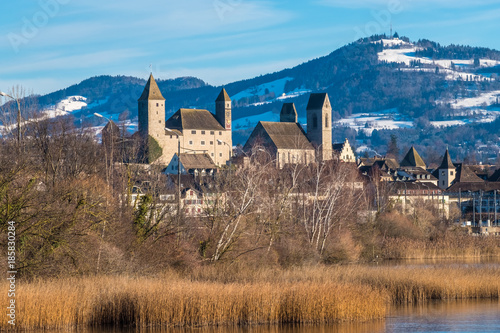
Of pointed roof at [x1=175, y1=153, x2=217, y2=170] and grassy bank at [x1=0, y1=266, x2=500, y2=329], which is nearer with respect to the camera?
grassy bank at [x1=0, y1=266, x2=500, y2=329]

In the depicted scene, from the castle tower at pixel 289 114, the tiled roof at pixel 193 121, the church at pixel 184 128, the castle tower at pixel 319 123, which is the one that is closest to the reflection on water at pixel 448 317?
the church at pixel 184 128

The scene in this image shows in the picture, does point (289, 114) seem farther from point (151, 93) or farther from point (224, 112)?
point (151, 93)

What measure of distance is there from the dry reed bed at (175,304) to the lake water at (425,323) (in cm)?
48

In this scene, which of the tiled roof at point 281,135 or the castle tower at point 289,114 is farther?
the castle tower at point 289,114

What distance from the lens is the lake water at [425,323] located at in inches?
1144

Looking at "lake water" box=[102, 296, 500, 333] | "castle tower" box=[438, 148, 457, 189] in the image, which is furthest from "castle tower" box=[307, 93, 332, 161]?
"lake water" box=[102, 296, 500, 333]

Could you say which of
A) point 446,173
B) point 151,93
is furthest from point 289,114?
point 151,93

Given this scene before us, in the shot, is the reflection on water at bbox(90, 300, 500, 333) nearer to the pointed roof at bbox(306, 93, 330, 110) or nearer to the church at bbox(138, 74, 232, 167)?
the church at bbox(138, 74, 232, 167)

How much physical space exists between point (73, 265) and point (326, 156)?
12526 cm

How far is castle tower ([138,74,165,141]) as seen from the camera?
138125mm

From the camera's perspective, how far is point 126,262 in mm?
34562

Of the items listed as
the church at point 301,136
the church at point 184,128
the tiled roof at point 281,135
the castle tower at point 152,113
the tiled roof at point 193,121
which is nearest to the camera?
the church at point 184,128

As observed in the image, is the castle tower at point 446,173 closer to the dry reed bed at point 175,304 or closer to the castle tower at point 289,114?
the castle tower at point 289,114

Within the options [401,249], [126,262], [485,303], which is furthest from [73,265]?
[401,249]
